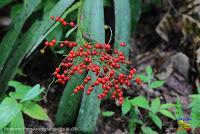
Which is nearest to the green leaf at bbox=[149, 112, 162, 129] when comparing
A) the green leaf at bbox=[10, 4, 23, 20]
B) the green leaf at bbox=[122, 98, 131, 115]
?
the green leaf at bbox=[122, 98, 131, 115]

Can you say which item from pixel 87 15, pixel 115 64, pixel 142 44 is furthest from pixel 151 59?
pixel 115 64

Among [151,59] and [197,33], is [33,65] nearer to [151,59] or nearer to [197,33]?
[151,59]

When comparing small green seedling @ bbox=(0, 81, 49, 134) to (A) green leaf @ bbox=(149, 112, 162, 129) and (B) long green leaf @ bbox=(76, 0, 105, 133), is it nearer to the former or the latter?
(B) long green leaf @ bbox=(76, 0, 105, 133)

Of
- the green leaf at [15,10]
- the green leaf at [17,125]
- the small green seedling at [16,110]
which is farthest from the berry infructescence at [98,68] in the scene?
the green leaf at [15,10]

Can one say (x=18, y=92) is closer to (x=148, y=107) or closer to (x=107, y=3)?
(x=148, y=107)

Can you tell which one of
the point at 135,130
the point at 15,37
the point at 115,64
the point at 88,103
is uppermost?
the point at 15,37

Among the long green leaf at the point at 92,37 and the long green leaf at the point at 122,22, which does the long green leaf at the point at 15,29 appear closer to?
the long green leaf at the point at 92,37

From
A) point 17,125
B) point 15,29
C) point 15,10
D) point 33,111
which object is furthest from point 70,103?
point 15,10

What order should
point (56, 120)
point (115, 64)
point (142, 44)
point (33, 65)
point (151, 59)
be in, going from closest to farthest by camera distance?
point (115, 64)
point (56, 120)
point (33, 65)
point (151, 59)
point (142, 44)
